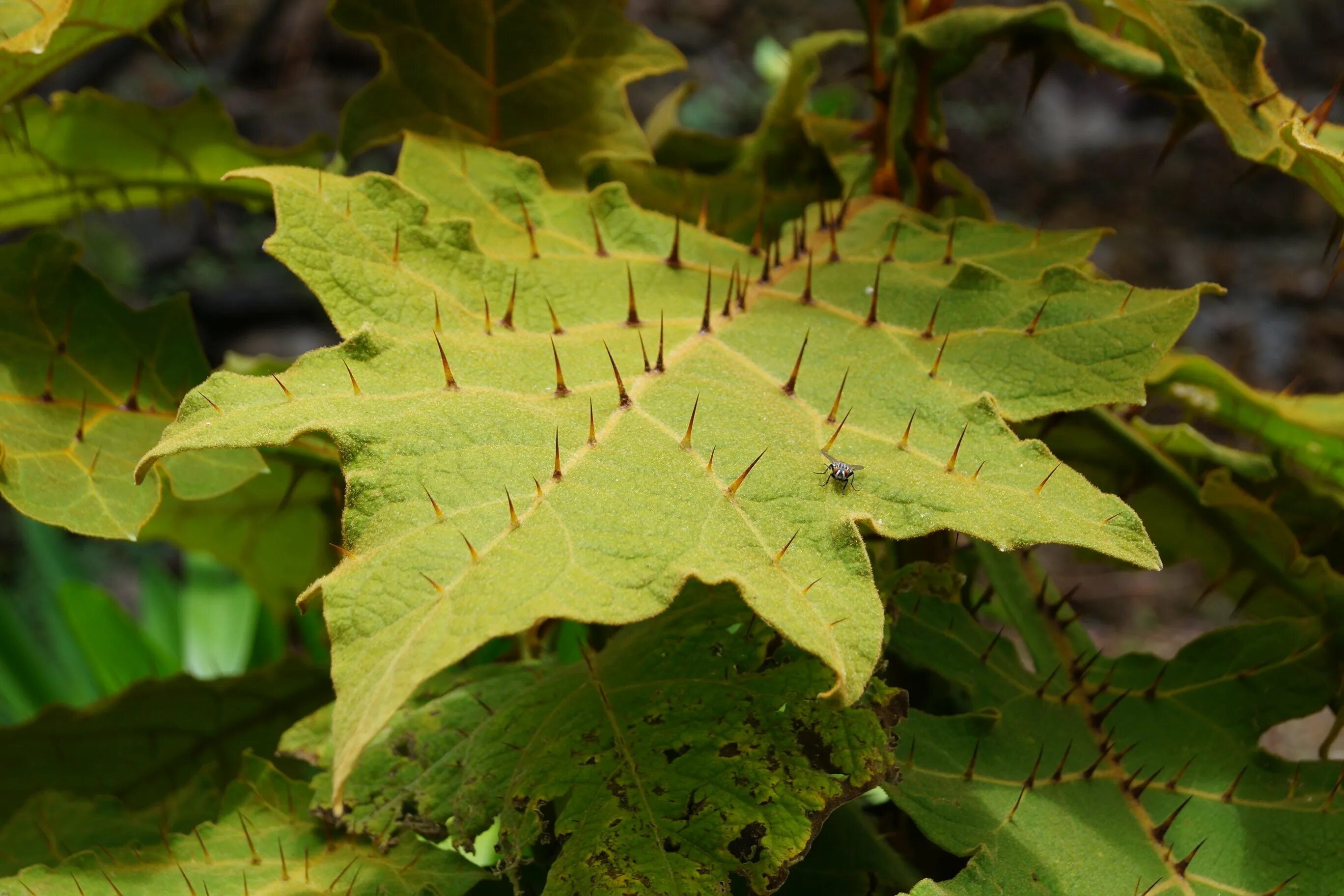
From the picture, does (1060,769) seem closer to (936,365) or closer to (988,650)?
(988,650)

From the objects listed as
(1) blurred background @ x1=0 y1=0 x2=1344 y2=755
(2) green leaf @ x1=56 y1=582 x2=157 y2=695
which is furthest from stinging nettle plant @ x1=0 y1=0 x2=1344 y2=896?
(1) blurred background @ x1=0 y1=0 x2=1344 y2=755

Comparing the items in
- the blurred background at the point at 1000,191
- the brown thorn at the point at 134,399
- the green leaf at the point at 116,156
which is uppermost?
the green leaf at the point at 116,156

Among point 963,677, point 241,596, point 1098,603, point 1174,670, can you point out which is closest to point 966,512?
point 963,677

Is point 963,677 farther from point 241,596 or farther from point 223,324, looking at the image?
point 223,324

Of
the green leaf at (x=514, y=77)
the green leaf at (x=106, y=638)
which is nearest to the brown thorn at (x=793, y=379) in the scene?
the green leaf at (x=514, y=77)

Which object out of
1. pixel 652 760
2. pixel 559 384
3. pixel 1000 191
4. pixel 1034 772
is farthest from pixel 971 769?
pixel 1000 191

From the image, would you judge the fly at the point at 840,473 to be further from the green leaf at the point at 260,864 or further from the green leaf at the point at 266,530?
the green leaf at the point at 266,530
